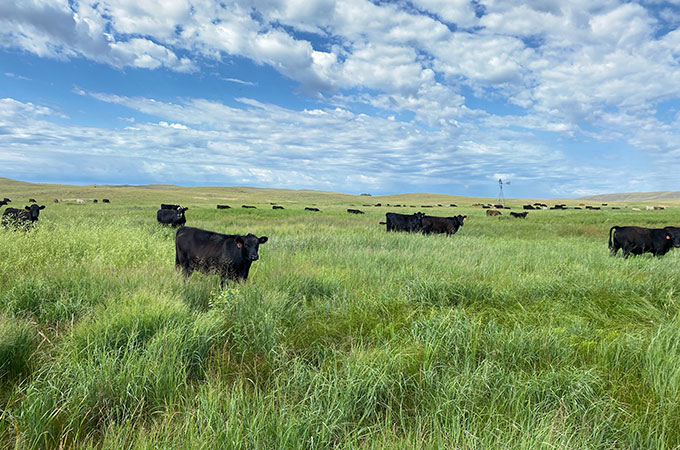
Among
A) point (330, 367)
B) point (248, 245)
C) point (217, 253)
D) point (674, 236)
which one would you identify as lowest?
point (330, 367)

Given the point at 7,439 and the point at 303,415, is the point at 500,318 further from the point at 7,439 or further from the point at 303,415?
the point at 7,439

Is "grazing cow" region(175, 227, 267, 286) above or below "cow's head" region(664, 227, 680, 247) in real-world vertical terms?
below

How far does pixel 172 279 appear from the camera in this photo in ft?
19.7

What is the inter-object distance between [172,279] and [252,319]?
2735mm

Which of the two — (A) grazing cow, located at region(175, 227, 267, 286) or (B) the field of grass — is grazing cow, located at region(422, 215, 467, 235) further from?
(A) grazing cow, located at region(175, 227, 267, 286)

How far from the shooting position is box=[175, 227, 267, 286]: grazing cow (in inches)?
282

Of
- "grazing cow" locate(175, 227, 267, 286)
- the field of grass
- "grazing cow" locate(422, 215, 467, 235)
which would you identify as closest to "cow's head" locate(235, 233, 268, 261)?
"grazing cow" locate(175, 227, 267, 286)

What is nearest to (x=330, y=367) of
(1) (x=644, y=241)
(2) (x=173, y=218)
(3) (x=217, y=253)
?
(3) (x=217, y=253)

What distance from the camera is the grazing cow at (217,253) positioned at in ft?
23.5

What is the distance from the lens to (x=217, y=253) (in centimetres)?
756

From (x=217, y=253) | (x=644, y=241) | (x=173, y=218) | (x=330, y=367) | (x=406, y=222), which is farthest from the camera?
(x=406, y=222)

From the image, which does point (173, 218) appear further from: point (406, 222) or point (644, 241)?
point (644, 241)

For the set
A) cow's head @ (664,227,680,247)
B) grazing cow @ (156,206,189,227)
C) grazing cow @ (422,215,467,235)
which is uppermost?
cow's head @ (664,227,680,247)

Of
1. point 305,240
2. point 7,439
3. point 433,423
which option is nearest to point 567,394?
point 433,423
